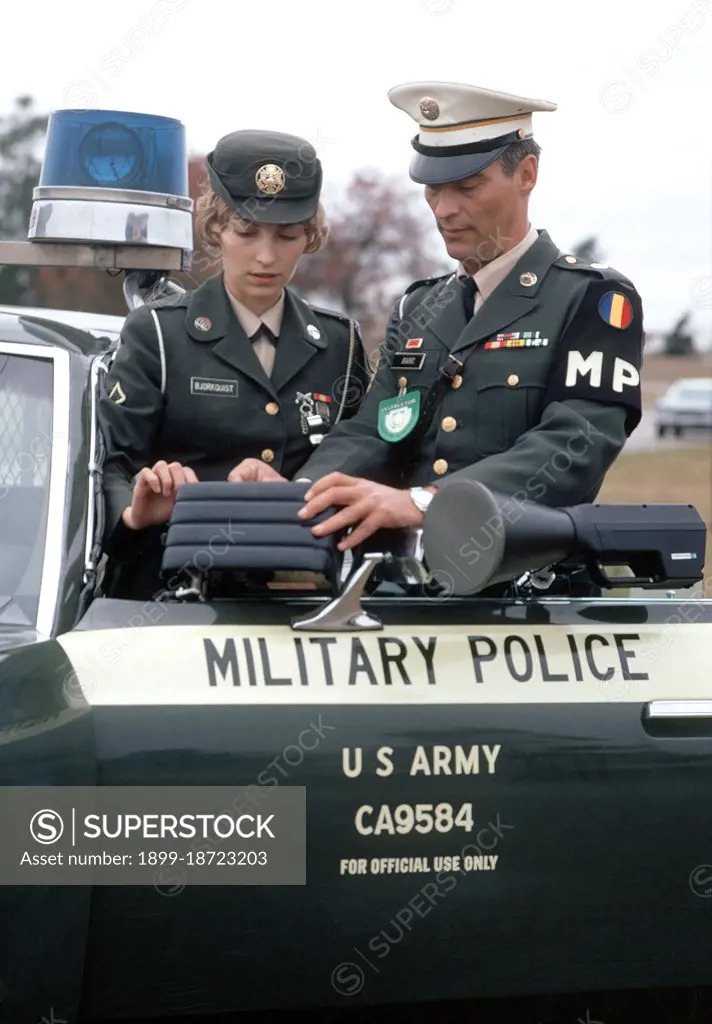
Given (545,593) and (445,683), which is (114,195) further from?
(445,683)

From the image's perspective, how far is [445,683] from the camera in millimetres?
2930

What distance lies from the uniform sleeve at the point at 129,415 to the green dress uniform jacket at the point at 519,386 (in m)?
0.36

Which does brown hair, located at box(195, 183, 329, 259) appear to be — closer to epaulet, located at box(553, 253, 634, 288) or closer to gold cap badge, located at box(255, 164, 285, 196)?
gold cap badge, located at box(255, 164, 285, 196)

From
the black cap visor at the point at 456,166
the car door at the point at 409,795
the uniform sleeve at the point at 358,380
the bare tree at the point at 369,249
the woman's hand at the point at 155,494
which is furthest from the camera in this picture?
the bare tree at the point at 369,249

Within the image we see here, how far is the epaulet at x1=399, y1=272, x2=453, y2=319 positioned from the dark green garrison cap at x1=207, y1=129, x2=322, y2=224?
0.99ft

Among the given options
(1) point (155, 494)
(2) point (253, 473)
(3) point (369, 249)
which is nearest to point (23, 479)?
(1) point (155, 494)

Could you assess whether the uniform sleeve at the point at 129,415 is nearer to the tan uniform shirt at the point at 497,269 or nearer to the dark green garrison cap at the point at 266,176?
the dark green garrison cap at the point at 266,176

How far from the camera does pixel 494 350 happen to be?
11.5 ft

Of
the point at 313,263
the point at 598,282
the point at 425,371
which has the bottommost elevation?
the point at 313,263

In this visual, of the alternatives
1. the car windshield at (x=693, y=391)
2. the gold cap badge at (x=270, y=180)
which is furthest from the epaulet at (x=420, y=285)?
the car windshield at (x=693, y=391)

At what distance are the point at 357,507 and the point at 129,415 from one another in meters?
0.73

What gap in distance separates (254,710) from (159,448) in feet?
3.38

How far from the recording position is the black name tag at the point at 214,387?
12.2 feet

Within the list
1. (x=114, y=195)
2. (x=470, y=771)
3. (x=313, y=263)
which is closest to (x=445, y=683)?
(x=470, y=771)
